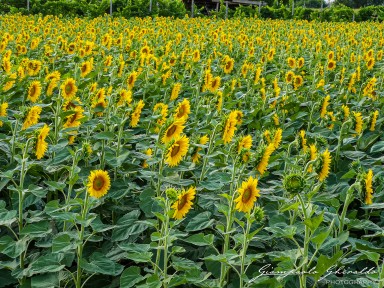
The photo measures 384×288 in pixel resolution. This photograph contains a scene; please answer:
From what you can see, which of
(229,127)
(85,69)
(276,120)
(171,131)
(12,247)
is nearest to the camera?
(12,247)

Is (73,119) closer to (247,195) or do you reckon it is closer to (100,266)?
(100,266)

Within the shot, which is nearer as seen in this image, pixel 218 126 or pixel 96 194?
pixel 96 194

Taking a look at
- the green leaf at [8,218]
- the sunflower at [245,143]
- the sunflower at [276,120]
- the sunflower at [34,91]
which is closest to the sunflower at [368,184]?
the sunflower at [245,143]

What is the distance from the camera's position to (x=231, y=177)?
204 cm

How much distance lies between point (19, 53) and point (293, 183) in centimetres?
374

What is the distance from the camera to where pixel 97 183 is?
6.37 ft

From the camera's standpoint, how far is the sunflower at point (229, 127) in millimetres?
2285

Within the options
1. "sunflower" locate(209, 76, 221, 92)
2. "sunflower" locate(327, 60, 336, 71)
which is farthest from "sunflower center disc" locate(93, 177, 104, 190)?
"sunflower" locate(327, 60, 336, 71)

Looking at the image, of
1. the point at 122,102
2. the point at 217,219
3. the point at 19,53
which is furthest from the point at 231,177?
the point at 19,53

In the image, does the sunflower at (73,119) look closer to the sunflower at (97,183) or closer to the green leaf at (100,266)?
the sunflower at (97,183)

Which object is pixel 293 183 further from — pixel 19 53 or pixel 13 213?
pixel 19 53

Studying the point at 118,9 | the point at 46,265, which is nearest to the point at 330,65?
the point at 46,265

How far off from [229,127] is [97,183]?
0.63 metres

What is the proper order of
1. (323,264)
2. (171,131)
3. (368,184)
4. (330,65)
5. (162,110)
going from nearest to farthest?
(323,264), (368,184), (171,131), (162,110), (330,65)
